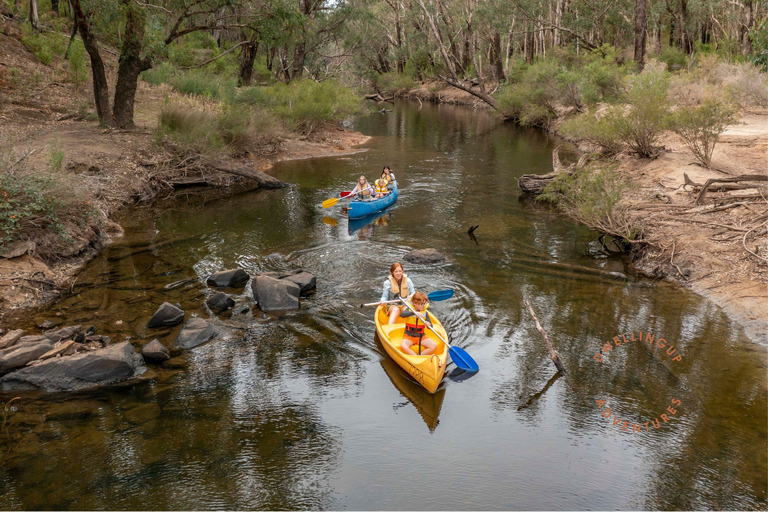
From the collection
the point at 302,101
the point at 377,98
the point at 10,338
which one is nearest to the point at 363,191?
the point at 10,338

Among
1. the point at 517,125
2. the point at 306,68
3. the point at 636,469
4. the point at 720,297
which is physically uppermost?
the point at 306,68

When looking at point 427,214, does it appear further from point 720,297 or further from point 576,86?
point 576,86

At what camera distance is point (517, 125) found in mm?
34406

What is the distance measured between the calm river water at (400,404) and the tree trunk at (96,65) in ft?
24.1

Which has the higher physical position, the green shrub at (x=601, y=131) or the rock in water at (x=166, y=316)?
the green shrub at (x=601, y=131)

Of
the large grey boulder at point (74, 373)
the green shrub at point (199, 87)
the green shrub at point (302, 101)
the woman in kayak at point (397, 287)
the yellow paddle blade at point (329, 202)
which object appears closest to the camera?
the large grey boulder at point (74, 373)

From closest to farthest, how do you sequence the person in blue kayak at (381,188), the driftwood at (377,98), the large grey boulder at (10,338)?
the large grey boulder at (10,338) → the person in blue kayak at (381,188) → the driftwood at (377,98)

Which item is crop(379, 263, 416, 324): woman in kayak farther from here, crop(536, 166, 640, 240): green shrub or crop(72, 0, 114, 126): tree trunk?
crop(72, 0, 114, 126): tree trunk

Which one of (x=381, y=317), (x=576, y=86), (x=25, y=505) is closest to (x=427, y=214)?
(x=381, y=317)

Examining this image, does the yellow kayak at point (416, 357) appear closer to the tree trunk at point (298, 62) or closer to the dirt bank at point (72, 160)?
the dirt bank at point (72, 160)

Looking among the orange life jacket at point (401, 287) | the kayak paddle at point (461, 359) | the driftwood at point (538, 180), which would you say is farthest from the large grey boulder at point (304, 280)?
the driftwood at point (538, 180)

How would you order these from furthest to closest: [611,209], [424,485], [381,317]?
[611,209] < [381,317] < [424,485]

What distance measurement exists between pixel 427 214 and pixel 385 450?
33.0 feet

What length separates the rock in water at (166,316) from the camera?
368 inches
